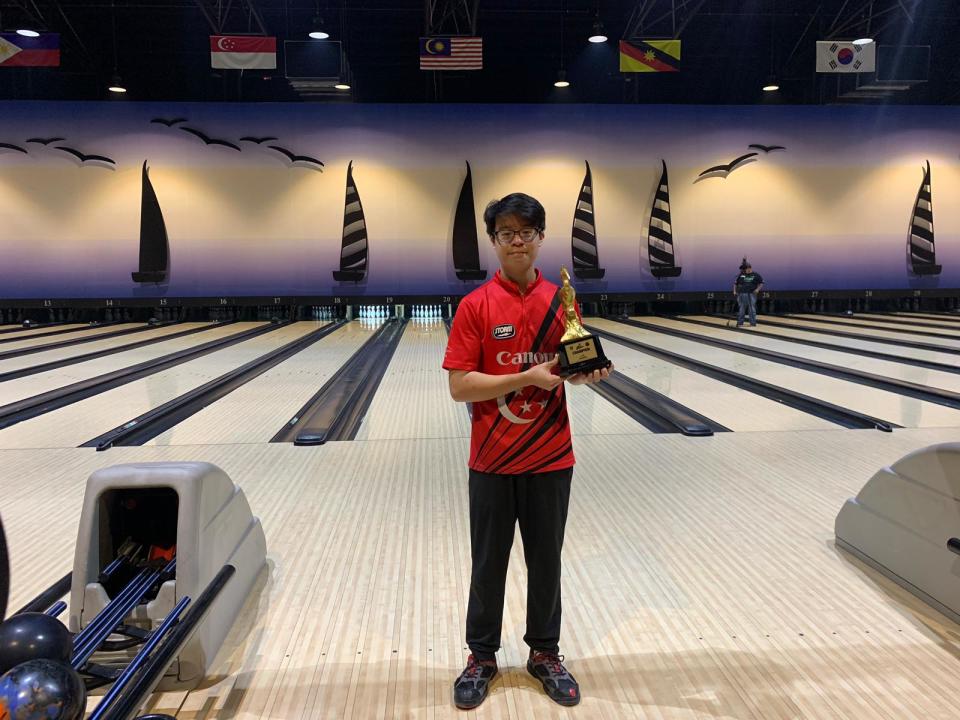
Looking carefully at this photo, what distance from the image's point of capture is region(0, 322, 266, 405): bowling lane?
18.1 ft

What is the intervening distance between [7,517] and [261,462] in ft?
3.69

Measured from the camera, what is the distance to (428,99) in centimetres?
1232

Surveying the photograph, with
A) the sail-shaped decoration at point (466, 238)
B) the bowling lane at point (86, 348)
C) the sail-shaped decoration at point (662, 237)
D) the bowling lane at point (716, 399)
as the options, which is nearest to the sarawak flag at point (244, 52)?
the bowling lane at point (86, 348)

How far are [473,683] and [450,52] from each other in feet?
26.1

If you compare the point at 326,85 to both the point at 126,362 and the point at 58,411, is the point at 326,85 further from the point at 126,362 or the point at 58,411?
the point at 58,411

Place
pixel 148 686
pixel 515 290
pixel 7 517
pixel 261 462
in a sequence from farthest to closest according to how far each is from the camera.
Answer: pixel 261 462, pixel 7 517, pixel 515 290, pixel 148 686

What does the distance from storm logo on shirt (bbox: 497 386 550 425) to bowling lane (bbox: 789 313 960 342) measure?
868 cm

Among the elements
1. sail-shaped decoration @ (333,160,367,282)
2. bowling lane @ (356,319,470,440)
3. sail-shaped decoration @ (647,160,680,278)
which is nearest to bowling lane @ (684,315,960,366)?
sail-shaped decoration @ (647,160,680,278)

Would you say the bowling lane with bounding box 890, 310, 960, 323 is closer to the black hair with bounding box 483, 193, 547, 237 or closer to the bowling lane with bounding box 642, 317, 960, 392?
the bowling lane with bounding box 642, 317, 960, 392

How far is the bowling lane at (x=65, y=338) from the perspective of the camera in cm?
847

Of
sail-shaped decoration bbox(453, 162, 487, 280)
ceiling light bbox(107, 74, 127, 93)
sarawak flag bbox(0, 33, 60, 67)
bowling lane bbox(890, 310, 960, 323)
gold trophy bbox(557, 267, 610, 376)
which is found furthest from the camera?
sail-shaped decoration bbox(453, 162, 487, 280)

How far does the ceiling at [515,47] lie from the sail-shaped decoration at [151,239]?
1.60 metres

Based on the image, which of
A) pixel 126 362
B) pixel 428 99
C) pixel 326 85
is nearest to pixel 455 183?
pixel 428 99

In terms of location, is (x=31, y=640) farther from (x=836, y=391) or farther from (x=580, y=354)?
(x=836, y=391)
